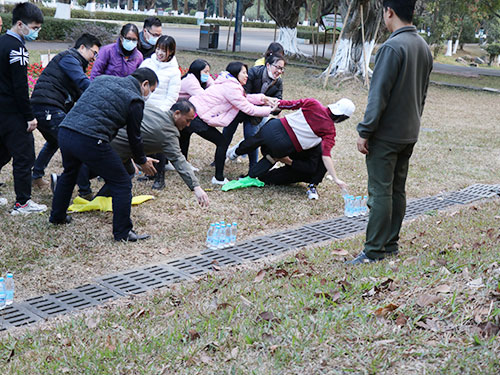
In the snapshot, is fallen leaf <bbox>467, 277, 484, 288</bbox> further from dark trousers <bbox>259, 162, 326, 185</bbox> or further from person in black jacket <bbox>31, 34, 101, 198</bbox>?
person in black jacket <bbox>31, 34, 101, 198</bbox>

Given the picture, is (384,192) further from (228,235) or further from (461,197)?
(461,197)

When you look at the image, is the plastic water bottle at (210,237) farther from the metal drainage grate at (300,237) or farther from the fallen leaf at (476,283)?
the fallen leaf at (476,283)

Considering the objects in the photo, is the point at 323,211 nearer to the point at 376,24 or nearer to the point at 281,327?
the point at 281,327

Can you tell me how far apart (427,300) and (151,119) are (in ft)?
11.3

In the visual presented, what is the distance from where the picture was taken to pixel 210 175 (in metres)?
8.33

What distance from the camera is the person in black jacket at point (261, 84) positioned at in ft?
26.4

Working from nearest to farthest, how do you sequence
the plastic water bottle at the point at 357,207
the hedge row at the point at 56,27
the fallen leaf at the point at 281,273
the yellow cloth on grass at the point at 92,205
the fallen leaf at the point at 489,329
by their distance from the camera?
the fallen leaf at the point at 489,329
the fallen leaf at the point at 281,273
the yellow cloth on grass at the point at 92,205
the plastic water bottle at the point at 357,207
the hedge row at the point at 56,27

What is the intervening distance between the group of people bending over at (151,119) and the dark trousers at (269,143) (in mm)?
13

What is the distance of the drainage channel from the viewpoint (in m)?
4.44

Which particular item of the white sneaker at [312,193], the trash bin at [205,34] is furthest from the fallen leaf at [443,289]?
the trash bin at [205,34]

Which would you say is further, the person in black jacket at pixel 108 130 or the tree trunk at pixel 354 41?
the tree trunk at pixel 354 41

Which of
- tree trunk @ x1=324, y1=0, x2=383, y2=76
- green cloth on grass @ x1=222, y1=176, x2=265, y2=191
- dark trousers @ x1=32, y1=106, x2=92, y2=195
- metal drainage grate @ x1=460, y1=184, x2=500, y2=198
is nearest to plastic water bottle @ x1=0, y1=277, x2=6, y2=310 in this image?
dark trousers @ x1=32, y1=106, x2=92, y2=195

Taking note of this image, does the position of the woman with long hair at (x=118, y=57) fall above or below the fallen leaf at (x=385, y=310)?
above

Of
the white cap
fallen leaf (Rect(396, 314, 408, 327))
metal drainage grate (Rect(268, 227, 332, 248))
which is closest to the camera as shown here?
fallen leaf (Rect(396, 314, 408, 327))
